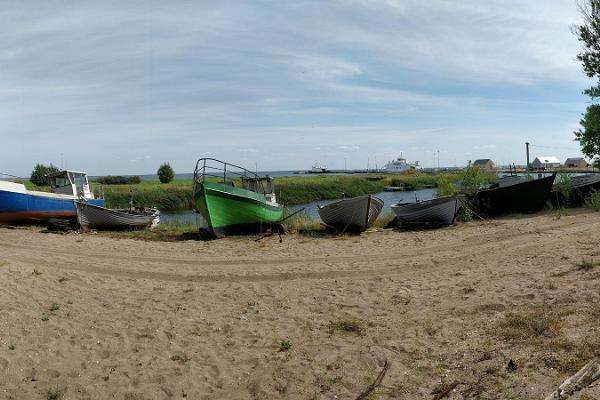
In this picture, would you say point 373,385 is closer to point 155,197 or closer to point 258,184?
point 258,184

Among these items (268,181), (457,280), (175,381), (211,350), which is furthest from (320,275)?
(268,181)

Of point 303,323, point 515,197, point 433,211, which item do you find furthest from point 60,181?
point 515,197

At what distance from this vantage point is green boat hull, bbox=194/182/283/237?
16.8m

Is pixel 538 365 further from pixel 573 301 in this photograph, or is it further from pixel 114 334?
pixel 114 334

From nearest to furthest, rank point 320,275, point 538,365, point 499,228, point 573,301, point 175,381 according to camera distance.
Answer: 1. point 538,365
2. point 175,381
3. point 573,301
4. point 320,275
5. point 499,228

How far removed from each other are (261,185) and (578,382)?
664 inches

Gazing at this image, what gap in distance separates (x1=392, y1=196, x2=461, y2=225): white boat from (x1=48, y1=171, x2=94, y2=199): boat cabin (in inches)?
567

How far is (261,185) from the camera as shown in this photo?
20406 millimetres

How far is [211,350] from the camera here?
6.54 meters

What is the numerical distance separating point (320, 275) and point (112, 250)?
676 cm

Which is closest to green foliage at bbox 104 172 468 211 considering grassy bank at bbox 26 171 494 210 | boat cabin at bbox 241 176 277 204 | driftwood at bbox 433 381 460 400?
grassy bank at bbox 26 171 494 210

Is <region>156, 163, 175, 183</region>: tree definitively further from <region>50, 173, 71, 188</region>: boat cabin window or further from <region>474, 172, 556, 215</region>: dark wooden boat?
<region>474, 172, 556, 215</region>: dark wooden boat

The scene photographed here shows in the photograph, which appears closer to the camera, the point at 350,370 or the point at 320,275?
the point at 350,370

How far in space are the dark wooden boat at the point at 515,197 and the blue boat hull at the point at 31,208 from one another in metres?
16.6
